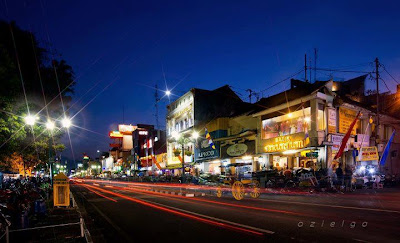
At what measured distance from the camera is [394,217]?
9094mm

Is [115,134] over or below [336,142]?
over

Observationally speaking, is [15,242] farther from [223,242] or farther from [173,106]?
[173,106]

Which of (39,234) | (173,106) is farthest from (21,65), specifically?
(173,106)

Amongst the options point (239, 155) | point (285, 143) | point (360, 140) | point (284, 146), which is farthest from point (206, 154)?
point (360, 140)

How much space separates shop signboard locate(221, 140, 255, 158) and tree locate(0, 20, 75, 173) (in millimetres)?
19382

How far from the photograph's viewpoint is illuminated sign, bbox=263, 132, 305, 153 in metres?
25.5

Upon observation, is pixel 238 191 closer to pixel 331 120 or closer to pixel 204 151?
pixel 331 120

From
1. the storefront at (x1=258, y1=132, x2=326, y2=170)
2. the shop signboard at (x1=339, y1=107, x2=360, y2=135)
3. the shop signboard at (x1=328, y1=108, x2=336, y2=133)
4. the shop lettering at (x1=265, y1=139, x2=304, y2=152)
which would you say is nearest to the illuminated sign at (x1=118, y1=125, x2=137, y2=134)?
the storefront at (x1=258, y1=132, x2=326, y2=170)

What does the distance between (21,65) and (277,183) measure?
60.9ft

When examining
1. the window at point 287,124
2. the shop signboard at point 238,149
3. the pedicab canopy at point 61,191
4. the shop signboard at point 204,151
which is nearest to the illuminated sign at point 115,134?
the shop signboard at point 204,151

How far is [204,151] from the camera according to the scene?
40000 mm

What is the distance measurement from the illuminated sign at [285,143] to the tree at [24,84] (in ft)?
61.2

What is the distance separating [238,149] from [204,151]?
765 centimetres

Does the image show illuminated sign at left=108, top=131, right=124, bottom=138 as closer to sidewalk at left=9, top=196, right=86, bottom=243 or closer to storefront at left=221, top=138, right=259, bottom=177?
storefront at left=221, top=138, right=259, bottom=177
